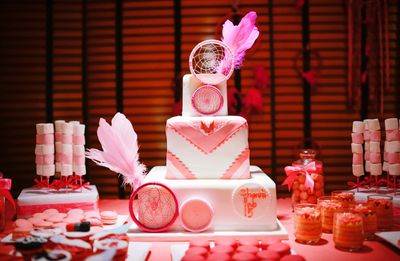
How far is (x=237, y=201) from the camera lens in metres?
2.91

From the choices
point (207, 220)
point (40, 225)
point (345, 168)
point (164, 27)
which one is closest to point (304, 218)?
point (207, 220)

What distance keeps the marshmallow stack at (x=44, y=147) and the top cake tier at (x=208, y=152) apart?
3.06 ft

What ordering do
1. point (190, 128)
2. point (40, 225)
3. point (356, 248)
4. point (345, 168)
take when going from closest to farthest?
point (356, 248) → point (40, 225) → point (190, 128) → point (345, 168)

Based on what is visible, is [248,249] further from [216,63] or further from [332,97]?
[332,97]

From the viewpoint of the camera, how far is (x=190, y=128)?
308 centimetres

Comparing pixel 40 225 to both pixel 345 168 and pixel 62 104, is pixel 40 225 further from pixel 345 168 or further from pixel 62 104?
pixel 345 168

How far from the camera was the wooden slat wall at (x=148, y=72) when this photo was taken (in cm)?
597

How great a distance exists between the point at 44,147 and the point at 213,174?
1.27 meters

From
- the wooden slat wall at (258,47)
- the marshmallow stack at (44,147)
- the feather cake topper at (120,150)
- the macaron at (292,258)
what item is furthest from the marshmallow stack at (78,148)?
the wooden slat wall at (258,47)

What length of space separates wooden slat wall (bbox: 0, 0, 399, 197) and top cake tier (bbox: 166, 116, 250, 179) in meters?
2.92

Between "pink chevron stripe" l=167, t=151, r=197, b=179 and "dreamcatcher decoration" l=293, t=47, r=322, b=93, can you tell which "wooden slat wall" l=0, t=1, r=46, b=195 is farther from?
"pink chevron stripe" l=167, t=151, r=197, b=179

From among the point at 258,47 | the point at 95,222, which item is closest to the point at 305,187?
the point at 95,222

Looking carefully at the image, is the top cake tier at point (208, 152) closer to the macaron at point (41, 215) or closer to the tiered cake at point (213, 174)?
the tiered cake at point (213, 174)

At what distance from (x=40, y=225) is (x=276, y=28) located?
418 centimetres
